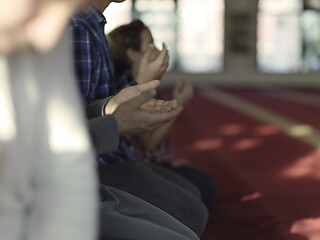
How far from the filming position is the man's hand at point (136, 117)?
1.11 m

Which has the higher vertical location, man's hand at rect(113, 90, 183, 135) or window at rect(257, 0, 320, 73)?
man's hand at rect(113, 90, 183, 135)

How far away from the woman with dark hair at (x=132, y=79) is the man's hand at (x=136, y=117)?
42 centimetres

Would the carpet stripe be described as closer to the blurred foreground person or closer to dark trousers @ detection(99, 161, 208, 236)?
dark trousers @ detection(99, 161, 208, 236)

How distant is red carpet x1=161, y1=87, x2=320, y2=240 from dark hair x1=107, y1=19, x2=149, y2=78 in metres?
0.50

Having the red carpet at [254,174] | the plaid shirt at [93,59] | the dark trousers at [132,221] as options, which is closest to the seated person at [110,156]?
the plaid shirt at [93,59]

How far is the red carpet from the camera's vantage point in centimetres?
148

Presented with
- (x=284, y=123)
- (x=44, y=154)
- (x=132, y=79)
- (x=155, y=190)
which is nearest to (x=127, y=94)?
(x=155, y=190)

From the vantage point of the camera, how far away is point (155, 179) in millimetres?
1372

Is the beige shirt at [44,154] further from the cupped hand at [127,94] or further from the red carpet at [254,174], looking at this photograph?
the red carpet at [254,174]

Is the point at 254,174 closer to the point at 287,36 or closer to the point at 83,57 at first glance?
the point at 83,57

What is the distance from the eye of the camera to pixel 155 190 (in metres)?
1.33

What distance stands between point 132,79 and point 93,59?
0.36 m

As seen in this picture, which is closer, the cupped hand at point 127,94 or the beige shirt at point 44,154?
the beige shirt at point 44,154

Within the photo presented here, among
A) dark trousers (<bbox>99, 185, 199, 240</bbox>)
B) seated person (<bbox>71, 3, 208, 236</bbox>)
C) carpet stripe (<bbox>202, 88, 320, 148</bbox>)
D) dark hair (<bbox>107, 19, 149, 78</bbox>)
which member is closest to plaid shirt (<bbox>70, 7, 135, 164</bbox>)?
seated person (<bbox>71, 3, 208, 236</bbox>)
